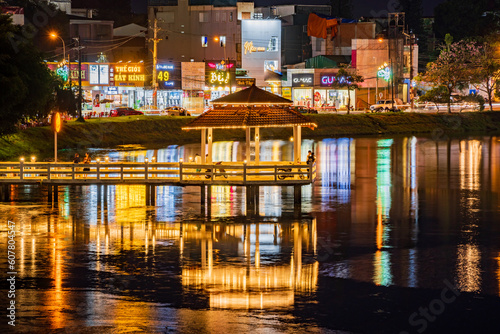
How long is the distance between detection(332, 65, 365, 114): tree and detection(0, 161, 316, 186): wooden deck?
236 feet

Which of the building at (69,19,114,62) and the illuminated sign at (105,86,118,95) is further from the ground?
the building at (69,19,114,62)

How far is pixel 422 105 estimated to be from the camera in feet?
391

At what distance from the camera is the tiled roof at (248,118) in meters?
38.4

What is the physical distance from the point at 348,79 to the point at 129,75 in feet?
103

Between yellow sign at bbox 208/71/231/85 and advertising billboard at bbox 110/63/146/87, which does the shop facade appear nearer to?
yellow sign at bbox 208/71/231/85

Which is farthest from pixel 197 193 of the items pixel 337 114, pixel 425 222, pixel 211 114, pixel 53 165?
pixel 337 114

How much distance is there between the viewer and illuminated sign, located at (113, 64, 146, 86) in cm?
9538

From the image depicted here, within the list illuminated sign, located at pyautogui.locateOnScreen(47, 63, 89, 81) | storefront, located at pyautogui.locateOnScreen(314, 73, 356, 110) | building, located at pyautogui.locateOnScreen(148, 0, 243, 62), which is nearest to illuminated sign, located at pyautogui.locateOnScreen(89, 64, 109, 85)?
illuminated sign, located at pyautogui.locateOnScreen(47, 63, 89, 81)

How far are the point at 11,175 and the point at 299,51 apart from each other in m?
95.5

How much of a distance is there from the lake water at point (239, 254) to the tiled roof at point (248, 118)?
3.86m

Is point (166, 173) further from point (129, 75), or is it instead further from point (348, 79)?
point (348, 79)

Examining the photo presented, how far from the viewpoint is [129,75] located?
95.6 metres

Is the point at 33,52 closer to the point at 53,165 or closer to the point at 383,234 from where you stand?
the point at 53,165

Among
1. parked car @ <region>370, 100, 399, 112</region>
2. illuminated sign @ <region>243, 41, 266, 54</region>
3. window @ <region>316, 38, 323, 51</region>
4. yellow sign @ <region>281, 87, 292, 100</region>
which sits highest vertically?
window @ <region>316, 38, 323, 51</region>
